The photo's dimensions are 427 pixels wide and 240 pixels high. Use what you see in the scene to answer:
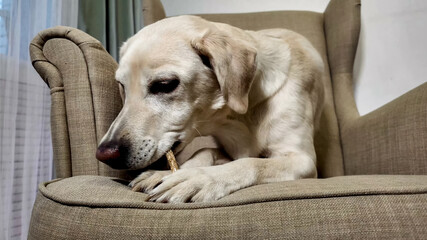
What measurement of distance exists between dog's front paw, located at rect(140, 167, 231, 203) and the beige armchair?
52mm

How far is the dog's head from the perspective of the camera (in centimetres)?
94

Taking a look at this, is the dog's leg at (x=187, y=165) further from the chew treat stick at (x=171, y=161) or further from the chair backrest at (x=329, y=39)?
the chair backrest at (x=329, y=39)

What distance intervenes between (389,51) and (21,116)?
216 cm

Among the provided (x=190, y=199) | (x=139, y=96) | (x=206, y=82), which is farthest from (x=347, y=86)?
(x=190, y=199)

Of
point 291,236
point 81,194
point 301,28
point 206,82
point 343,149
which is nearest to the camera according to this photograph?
point 291,236

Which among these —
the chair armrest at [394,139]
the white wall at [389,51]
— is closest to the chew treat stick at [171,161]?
the chair armrest at [394,139]

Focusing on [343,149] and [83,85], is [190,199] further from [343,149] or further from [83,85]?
[343,149]

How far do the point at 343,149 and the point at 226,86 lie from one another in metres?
0.95

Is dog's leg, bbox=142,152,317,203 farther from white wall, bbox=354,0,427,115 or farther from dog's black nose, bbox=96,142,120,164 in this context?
white wall, bbox=354,0,427,115

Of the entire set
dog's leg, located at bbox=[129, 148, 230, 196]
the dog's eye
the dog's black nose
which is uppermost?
the dog's eye

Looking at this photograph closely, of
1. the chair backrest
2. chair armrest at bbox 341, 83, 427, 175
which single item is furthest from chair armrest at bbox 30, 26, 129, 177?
chair armrest at bbox 341, 83, 427, 175

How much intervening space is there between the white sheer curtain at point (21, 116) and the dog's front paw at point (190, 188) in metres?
1.04

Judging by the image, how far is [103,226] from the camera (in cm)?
61

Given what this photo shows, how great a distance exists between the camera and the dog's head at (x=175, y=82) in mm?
936
